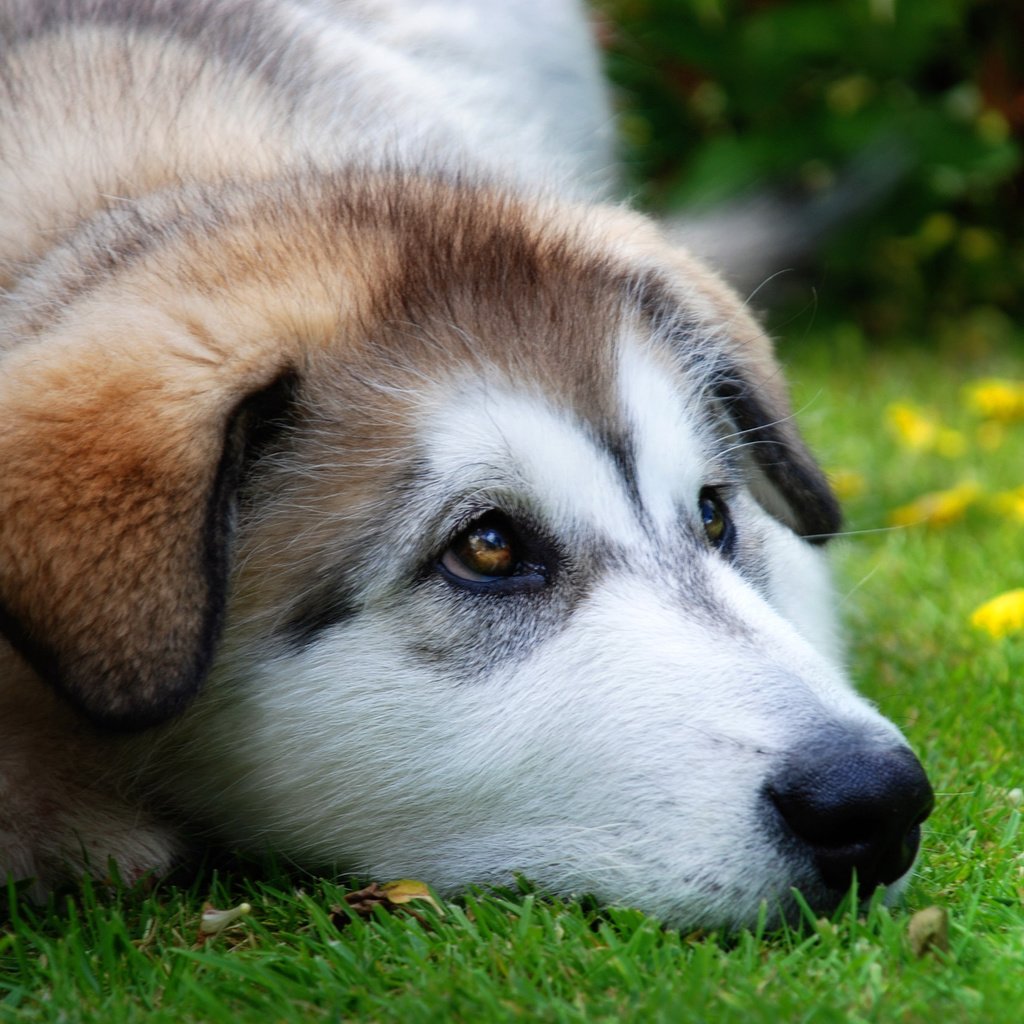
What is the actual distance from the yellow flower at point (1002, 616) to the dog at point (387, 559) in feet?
4.68

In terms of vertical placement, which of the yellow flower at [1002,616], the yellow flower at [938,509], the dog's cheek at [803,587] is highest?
the dog's cheek at [803,587]

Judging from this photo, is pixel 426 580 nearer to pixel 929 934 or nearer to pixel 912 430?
pixel 929 934

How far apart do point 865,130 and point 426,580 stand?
6650mm

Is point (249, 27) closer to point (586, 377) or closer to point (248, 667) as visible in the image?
point (586, 377)

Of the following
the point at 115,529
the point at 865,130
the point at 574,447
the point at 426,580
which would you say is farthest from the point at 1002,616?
the point at 865,130

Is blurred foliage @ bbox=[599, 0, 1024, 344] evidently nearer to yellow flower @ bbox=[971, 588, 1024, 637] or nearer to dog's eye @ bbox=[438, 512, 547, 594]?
yellow flower @ bbox=[971, 588, 1024, 637]

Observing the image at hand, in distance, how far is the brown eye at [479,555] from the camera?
10.1ft

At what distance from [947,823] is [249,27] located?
2.90m

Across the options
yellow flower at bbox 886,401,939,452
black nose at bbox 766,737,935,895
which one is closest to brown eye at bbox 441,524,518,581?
black nose at bbox 766,737,935,895

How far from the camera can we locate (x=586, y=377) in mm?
3242

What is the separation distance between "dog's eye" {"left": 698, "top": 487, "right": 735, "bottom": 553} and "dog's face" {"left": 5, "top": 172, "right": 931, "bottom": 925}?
0.13ft

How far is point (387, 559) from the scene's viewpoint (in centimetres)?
302

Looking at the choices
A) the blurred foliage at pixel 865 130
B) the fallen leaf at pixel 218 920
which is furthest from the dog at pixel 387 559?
the blurred foliage at pixel 865 130

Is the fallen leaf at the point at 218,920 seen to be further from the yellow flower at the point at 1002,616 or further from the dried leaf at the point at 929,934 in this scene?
the yellow flower at the point at 1002,616
